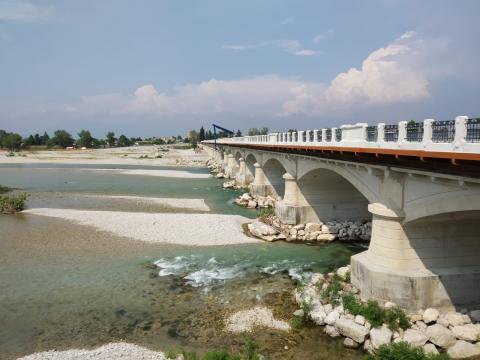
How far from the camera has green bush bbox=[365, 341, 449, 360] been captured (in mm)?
10852

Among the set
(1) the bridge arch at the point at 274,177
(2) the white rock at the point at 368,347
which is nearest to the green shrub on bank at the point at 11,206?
(1) the bridge arch at the point at 274,177

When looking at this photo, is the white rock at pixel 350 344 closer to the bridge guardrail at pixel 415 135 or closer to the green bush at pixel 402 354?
the green bush at pixel 402 354

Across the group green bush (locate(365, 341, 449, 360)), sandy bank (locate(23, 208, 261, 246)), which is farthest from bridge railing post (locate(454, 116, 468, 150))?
sandy bank (locate(23, 208, 261, 246))

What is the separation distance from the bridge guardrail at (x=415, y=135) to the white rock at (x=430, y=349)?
644 cm

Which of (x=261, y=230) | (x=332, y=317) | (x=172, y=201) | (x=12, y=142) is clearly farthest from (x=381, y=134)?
(x=12, y=142)

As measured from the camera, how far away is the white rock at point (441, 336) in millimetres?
11773

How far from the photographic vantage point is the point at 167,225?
27.8 metres

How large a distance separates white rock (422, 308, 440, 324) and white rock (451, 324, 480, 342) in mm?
677

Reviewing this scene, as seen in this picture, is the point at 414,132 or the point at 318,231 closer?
the point at 414,132

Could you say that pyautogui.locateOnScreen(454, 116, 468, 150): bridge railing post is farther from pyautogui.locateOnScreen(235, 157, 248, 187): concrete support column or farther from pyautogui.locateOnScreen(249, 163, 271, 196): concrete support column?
pyautogui.locateOnScreen(235, 157, 248, 187): concrete support column

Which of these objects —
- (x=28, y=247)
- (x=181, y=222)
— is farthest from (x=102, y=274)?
(x=181, y=222)

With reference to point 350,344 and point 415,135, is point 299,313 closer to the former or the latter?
point 350,344

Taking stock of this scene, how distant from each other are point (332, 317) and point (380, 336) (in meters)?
1.88

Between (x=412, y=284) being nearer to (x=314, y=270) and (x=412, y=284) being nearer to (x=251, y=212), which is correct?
(x=314, y=270)
